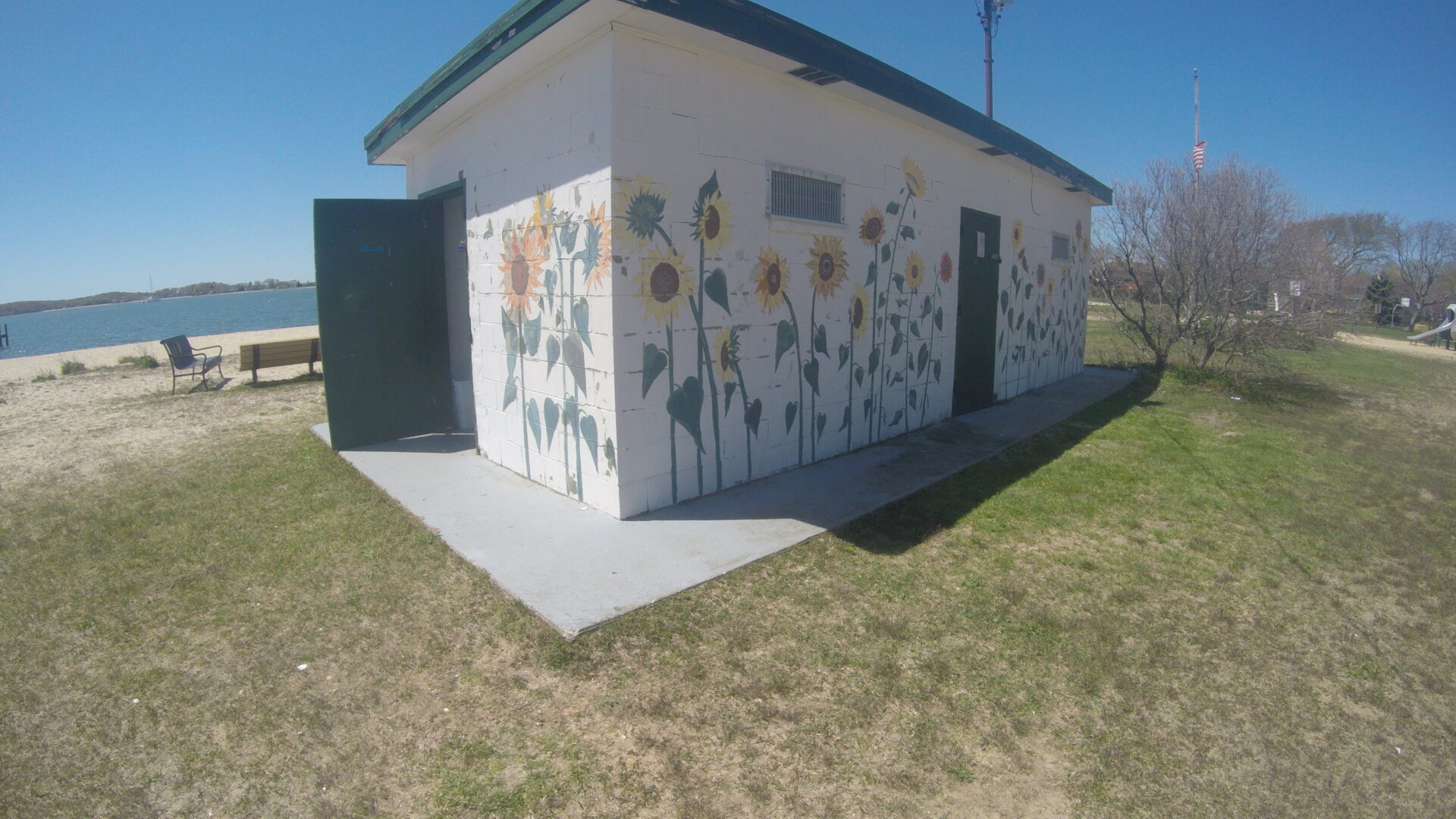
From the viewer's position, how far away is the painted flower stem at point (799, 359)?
18.2 ft

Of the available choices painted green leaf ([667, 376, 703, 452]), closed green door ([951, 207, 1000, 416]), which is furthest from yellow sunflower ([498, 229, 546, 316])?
closed green door ([951, 207, 1000, 416])

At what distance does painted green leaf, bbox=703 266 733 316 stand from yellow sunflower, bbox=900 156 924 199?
9.39 ft

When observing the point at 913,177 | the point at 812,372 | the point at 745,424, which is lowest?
the point at 745,424

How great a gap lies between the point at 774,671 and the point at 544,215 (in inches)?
141

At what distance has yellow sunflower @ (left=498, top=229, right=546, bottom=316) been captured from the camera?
5.15 metres

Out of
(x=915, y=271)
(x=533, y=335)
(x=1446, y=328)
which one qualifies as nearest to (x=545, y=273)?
(x=533, y=335)

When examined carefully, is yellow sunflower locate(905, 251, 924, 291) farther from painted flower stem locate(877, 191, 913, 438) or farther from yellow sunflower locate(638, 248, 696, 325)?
yellow sunflower locate(638, 248, 696, 325)

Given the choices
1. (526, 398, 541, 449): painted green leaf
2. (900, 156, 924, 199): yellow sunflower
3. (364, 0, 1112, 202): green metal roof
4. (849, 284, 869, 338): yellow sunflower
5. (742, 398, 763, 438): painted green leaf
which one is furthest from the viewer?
(900, 156, 924, 199): yellow sunflower

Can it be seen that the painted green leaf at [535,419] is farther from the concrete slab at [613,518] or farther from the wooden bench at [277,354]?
the wooden bench at [277,354]

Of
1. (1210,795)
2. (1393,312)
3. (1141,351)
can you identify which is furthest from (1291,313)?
(1393,312)

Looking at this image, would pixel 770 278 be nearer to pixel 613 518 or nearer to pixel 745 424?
pixel 745 424

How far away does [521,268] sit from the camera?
5.38 m

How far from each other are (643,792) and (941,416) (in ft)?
20.8

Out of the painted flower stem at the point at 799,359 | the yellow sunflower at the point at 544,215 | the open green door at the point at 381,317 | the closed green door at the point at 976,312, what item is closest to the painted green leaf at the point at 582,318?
the yellow sunflower at the point at 544,215
